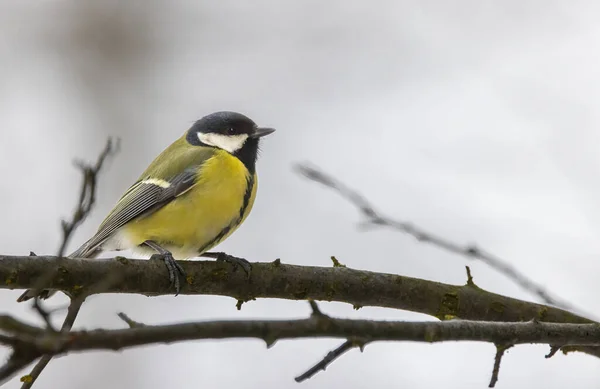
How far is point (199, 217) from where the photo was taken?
3.34 m

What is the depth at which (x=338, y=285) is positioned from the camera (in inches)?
107

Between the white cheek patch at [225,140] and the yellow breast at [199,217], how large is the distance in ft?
1.11

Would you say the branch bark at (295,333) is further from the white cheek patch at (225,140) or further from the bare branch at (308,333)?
the white cheek patch at (225,140)

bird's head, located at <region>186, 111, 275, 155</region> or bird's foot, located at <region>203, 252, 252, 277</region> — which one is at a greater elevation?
bird's head, located at <region>186, 111, 275, 155</region>

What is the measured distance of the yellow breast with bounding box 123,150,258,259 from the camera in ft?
11.0

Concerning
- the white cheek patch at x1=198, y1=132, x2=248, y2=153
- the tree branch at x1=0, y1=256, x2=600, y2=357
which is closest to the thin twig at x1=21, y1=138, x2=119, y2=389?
the tree branch at x1=0, y1=256, x2=600, y2=357

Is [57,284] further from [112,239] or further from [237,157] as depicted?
[237,157]

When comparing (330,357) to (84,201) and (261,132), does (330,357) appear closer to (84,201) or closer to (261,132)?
(84,201)

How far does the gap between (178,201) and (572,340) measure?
181cm

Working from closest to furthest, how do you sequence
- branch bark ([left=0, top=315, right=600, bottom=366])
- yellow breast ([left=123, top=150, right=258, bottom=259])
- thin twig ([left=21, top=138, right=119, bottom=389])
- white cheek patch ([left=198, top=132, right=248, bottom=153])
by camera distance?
branch bark ([left=0, top=315, right=600, bottom=366]) → thin twig ([left=21, top=138, right=119, bottom=389]) → yellow breast ([left=123, top=150, right=258, bottom=259]) → white cheek patch ([left=198, top=132, right=248, bottom=153])

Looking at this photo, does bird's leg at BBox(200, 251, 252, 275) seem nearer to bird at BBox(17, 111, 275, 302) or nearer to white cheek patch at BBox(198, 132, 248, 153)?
bird at BBox(17, 111, 275, 302)

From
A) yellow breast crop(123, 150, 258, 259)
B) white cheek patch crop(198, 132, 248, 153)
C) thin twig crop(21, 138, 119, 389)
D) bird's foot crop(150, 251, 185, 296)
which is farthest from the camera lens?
white cheek patch crop(198, 132, 248, 153)

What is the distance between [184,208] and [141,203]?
0.23 metres

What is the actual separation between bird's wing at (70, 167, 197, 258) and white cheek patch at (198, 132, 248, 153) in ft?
1.10
